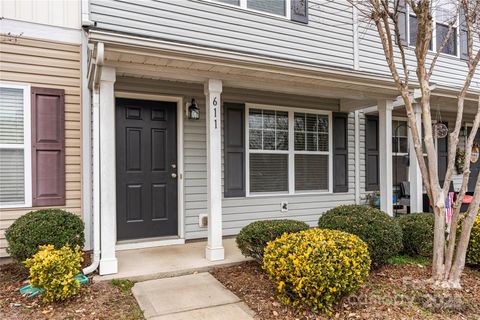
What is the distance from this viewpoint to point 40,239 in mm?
3391

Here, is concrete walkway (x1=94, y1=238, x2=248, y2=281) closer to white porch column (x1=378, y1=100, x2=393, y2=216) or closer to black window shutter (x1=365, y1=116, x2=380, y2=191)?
white porch column (x1=378, y1=100, x2=393, y2=216)

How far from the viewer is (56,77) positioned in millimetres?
4258

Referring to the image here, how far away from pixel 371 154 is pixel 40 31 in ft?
19.0

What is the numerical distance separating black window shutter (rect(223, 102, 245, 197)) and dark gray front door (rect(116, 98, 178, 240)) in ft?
2.61

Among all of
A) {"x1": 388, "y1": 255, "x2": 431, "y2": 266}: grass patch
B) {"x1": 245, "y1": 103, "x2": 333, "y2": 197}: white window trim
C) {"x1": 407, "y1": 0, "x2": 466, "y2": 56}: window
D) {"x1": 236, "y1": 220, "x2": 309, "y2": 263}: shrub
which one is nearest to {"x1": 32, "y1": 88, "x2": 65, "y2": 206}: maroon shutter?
{"x1": 236, "y1": 220, "x2": 309, "y2": 263}: shrub

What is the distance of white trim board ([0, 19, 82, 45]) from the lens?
4.03 metres

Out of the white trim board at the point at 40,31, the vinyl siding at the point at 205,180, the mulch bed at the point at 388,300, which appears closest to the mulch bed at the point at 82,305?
the mulch bed at the point at 388,300

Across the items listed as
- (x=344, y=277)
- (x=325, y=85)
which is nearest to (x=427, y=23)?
(x=325, y=85)

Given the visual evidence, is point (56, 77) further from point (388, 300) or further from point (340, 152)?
point (340, 152)

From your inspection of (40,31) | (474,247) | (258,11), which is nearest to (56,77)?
(40,31)

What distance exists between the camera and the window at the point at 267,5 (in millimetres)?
5340

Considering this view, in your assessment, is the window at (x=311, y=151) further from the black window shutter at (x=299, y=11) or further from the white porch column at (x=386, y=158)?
the black window shutter at (x=299, y=11)

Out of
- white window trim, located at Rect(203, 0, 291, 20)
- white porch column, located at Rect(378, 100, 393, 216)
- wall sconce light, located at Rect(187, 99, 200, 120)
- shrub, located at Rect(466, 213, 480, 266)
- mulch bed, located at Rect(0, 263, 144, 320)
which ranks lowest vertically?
mulch bed, located at Rect(0, 263, 144, 320)

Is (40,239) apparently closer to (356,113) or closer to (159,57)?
(159,57)
